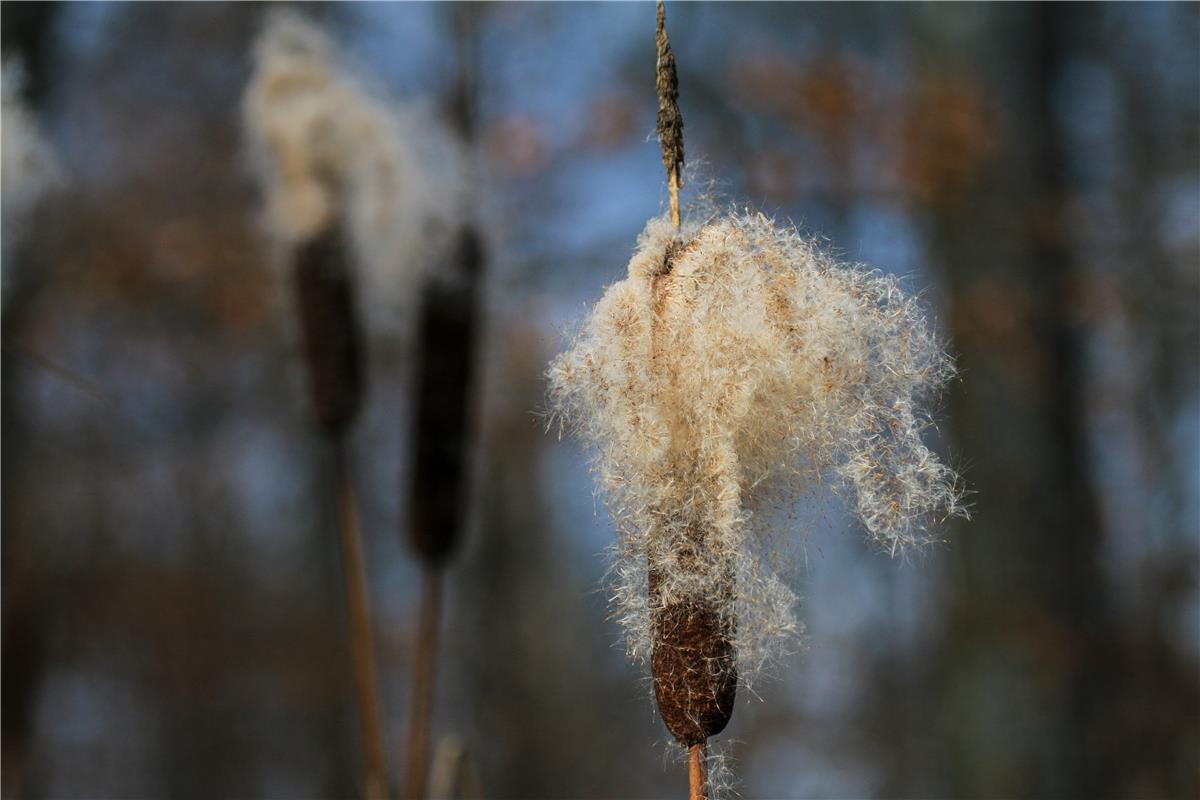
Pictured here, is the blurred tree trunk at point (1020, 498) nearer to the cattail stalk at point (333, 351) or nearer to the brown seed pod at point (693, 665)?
the cattail stalk at point (333, 351)

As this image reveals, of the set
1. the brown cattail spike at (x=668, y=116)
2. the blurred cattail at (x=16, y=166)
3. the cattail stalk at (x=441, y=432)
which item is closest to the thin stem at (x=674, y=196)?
the brown cattail spike at (x=668, y=116)

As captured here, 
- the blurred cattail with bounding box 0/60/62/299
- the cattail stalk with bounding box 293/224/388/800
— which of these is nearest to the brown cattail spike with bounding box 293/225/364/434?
the cattail stalk with bounding box 293/224/388/800

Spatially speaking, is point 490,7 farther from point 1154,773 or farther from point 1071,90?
point 1154,773

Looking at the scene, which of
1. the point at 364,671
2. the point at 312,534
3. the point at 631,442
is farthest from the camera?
the point at 312,534

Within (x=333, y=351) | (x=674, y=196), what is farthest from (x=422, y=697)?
(x=674, y=196)

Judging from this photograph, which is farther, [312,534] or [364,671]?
[312,534]

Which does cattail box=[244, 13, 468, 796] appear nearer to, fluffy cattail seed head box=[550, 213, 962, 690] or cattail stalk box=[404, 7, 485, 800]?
cattail stalk box=[404, 7, 485, 800]

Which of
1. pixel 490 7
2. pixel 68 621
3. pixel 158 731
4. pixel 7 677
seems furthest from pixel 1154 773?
pixel 158 731
